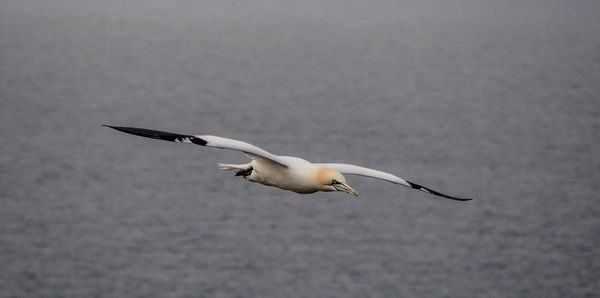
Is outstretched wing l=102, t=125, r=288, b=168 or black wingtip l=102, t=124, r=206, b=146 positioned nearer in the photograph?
black wingtip l=102, t=124, r=206, b=146

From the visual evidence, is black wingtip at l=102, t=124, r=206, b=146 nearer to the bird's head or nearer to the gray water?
the bird's head

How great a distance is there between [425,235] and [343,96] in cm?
5108

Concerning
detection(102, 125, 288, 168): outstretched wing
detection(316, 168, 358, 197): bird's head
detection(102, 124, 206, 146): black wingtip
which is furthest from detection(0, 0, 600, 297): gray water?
detection(102, 124, 206, 146): black wingtip

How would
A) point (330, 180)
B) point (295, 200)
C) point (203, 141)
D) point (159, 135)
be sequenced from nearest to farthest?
point (159, 135), point (203, 141), point (330, 180), point (295, 200)

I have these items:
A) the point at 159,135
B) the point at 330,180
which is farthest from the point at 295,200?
the point at 159,135

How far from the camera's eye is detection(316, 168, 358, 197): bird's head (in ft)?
63.3

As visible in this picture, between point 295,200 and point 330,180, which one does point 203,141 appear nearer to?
point 330,180

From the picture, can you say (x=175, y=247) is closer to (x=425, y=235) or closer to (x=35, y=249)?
(x=35, y=249)

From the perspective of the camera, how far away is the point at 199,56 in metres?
180

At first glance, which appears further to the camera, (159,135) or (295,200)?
(295,200)

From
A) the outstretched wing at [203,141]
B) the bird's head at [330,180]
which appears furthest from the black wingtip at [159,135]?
the bird's head at [330,180]

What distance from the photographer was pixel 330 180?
63.2 feet

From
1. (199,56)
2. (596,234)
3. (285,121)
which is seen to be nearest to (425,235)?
(596,234)

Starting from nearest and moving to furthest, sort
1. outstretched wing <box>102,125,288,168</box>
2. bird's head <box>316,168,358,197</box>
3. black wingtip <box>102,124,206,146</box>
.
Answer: black wingtip <box>102,124,206,146</box> < outstretched wing <box>102,125,288,168</box> < bird's head <box>316,168,358,197</box>
